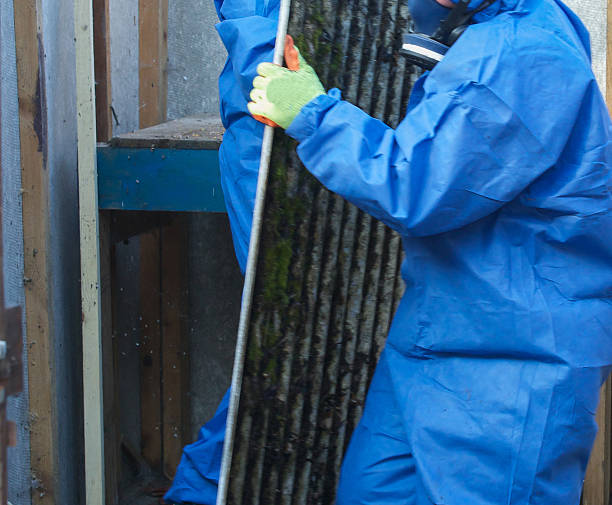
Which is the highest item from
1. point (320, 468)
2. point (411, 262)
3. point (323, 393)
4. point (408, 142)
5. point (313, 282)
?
point (408, 142)

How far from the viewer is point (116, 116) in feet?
9.95

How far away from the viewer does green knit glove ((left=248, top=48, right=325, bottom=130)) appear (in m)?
1.61

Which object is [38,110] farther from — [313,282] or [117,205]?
[313,282]

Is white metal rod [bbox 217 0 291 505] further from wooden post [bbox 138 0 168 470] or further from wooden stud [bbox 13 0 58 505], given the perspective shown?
wooden post [bbox 138 0 168 470]

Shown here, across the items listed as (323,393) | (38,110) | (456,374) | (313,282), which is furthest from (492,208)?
(38,110)

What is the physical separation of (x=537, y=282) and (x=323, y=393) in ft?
2.88

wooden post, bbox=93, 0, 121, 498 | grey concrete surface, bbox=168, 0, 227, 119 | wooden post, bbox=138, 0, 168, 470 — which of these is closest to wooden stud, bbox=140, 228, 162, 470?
wooden post, bbox=138, 0, 168, 470

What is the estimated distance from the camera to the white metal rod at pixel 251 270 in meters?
1.81

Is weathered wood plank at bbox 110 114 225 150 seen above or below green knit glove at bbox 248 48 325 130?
below

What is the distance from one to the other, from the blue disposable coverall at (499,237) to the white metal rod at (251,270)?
32 centimetres

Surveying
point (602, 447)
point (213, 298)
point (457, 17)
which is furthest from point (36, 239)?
point (602, 447)

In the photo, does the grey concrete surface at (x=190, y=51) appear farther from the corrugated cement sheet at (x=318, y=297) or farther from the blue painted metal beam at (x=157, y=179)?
the corrugated cement sheet at (x=318, y=297)

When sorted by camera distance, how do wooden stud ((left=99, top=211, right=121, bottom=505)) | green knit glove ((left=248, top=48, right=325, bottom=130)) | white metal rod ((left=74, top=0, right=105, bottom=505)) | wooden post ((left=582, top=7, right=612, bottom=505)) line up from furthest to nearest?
wooden post ((left=582, top=7, right=612, bottom=505)) → wooden stud ((left=99, top=211, right=121, bottom=505)) → white metal rod ((left=74, top=0, right=105, bottom=505)) → green knit glove ((left=248, top=48, right=325, bottom=130))

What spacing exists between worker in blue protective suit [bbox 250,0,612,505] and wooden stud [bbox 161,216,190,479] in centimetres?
199
